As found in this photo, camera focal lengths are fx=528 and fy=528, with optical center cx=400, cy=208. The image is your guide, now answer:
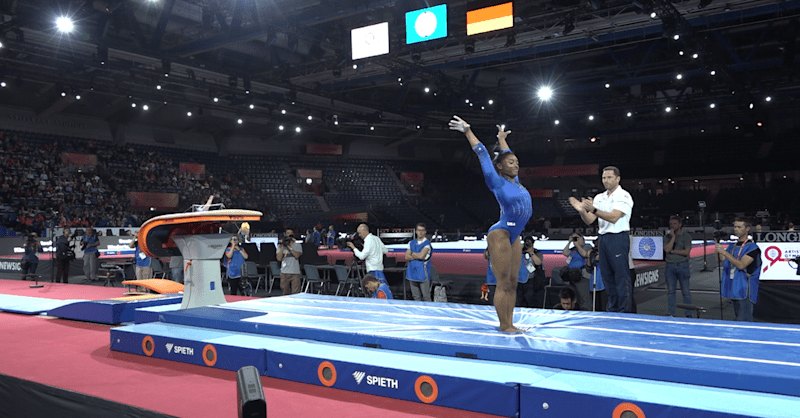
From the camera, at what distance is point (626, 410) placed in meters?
2.59

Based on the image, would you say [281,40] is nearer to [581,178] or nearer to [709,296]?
[709,296]

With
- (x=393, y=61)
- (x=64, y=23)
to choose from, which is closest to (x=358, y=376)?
(x=64, y=23)

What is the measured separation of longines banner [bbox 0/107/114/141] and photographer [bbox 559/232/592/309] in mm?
27840

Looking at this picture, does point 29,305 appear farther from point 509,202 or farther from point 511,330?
point 509,202

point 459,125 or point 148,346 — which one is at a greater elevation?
point 459,125

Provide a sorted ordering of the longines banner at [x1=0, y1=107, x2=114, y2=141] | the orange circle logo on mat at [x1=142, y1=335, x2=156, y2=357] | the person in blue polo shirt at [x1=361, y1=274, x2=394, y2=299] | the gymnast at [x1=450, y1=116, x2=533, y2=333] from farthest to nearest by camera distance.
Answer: the longines banner at [x1=0, y1=107, x2=114, y2=141]
the person in blue polo shirt at [x1=361, y1=274, x2=394, y2=299]
the orange circle logo on mat at [x1=142, y1=335, x2=156, y2=357]
the gymnast at [x1=450, y1=116, x2=533, y2=333]

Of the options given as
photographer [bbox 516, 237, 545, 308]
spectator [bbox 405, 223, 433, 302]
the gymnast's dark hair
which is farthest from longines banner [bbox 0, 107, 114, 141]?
the gymnast's dark hair

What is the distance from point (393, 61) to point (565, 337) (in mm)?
15808

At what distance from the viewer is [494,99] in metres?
24.5

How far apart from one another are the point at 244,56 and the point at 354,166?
15124mm

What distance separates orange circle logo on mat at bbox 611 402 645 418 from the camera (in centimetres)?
256

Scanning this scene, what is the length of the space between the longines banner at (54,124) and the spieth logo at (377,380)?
29.1 metres

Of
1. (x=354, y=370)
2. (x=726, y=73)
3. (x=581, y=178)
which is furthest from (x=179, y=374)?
(x=581, y=178)

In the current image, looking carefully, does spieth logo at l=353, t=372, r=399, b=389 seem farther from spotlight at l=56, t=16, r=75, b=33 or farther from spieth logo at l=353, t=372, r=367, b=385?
spotlight at l=56, t=16, r=75, b=33
